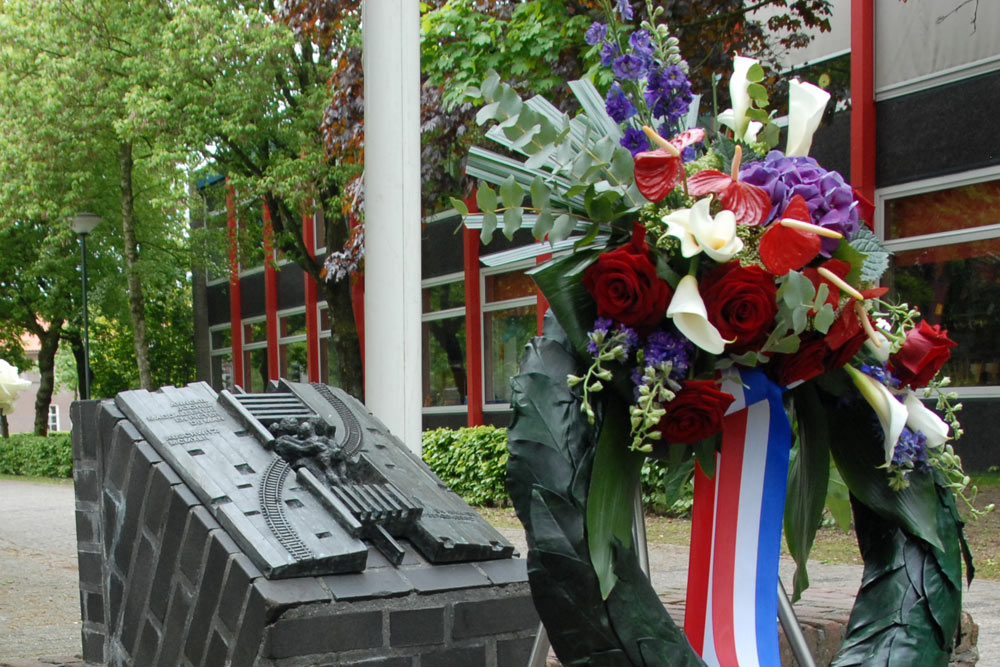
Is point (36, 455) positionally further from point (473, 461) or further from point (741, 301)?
point (741, 301)

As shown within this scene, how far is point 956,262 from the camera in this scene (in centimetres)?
1141

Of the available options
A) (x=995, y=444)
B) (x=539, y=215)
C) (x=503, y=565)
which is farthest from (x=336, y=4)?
(x=539, y=215)

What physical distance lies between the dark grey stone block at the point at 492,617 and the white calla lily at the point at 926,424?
51.1 inches

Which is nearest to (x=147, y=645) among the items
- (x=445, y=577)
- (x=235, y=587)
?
(x=235, y=587)

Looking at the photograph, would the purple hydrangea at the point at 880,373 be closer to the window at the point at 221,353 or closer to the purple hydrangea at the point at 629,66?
the purple hydrangea at the point at 629,66

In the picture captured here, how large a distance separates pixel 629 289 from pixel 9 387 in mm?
2125

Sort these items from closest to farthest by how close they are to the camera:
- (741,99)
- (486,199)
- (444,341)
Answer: (486,199) → (741,99) → (444,341)

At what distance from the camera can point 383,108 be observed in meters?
4.81

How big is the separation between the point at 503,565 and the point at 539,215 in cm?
152

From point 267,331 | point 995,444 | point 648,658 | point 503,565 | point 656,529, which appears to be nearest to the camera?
point 648,658

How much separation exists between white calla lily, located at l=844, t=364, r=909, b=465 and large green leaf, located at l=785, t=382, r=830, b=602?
0.10 m

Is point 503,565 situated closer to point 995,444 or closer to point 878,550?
point 878,550

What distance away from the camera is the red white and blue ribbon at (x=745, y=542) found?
203cm

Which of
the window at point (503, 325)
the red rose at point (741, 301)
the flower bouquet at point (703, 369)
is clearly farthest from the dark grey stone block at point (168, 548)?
the window at point (503, 325)
